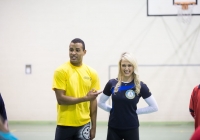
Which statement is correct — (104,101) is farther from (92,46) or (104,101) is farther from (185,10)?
(185,10)

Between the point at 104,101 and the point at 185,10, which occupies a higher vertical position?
the point at 185,10

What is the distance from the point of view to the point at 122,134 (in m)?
3.20

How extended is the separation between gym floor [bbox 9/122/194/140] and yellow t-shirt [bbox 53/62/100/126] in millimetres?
2982

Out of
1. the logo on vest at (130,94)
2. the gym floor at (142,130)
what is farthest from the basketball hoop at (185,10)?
the logo on vest at (130,94)

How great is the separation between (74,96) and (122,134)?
2.17 ft

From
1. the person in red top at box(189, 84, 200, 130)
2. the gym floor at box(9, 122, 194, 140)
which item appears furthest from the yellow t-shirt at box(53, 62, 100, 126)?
the gym floor at box(9, 122, 194, 140)

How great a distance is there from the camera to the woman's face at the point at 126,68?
10.8 feet

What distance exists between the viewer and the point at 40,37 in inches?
295

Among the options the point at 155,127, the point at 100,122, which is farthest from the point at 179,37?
the point at 100,122

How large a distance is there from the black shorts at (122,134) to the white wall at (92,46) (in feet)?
13.9

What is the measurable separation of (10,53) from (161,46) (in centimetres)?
379

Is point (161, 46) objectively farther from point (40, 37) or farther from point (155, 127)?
point (40, 37)

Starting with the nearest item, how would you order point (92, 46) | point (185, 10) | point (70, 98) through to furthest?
point (70, 98) < point (185, 10) < point (92, 46)

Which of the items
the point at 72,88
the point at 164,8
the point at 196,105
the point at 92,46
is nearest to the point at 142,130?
the point at 92,46
